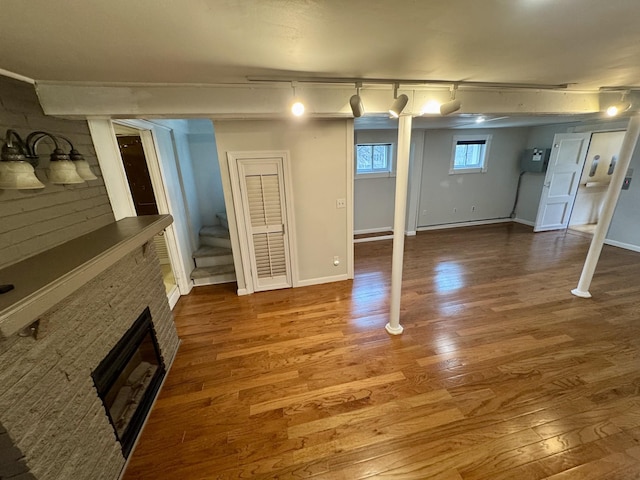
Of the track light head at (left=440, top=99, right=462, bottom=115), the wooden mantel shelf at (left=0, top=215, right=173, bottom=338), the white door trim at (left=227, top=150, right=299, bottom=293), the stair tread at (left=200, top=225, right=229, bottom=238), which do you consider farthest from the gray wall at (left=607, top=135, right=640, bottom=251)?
the wooden mantel shelf at (left=0, top=215, right=173, bottom=338)

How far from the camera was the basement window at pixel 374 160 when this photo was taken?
5.55m

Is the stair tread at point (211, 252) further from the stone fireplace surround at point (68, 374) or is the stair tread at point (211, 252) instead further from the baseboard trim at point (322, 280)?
the stone fireplace surround at point (68, 374)

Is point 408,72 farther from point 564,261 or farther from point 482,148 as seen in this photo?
point 482,148

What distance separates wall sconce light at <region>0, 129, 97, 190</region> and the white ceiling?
404 millimetres

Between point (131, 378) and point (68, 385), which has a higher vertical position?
point (68, 385)

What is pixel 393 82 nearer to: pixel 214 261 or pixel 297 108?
pixel 297 108

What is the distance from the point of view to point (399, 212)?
230 cm

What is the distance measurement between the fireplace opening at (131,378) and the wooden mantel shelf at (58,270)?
0.62 m

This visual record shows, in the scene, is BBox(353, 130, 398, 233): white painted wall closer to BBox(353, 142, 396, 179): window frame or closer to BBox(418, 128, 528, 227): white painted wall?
BBox(353, 142, 396, 179): window frame

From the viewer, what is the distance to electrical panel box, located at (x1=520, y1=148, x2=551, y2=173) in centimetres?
558

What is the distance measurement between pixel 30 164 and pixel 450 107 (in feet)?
9.03

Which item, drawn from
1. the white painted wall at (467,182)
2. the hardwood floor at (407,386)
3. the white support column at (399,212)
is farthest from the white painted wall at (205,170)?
the white painted wall at (467,182)

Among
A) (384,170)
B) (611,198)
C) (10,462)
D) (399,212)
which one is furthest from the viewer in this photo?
(384,170)

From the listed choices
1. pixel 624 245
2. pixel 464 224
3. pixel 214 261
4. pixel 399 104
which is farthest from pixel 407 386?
pixel 624 245
